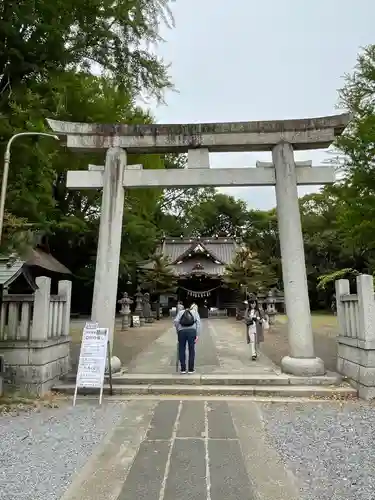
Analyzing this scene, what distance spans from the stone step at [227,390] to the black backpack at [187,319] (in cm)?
128

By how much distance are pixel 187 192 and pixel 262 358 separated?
35.8m

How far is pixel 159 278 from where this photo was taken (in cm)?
2780

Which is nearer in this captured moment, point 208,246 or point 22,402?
point 22,402

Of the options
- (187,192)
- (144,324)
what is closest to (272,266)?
(187,192)

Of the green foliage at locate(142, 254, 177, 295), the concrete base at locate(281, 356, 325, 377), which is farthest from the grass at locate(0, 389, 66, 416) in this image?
the green foliage at locate(142, 254, 177, 295)

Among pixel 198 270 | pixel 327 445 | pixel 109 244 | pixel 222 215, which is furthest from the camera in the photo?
pixel 222 215

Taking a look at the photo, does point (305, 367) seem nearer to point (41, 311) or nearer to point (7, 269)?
point (41, 311)

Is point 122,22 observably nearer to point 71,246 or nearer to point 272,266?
point 71,246

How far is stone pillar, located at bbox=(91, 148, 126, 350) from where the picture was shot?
7755 millimetres

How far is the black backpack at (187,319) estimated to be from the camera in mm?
7977

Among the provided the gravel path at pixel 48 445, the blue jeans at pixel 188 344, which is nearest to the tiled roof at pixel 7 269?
the gravel path at pixel 48 445

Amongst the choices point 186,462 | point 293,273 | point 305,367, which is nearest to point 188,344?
point 305,367

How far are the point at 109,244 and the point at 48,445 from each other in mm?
4199

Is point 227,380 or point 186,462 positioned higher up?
point 227,380
